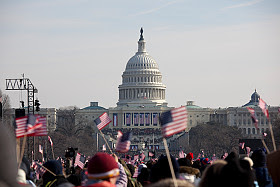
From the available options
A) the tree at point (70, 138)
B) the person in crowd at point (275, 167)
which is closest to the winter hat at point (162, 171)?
the person in crowd at point (275, 167)

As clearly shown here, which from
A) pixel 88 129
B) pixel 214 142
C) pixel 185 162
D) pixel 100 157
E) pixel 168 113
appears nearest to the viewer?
pixel 100 157

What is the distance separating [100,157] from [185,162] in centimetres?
722

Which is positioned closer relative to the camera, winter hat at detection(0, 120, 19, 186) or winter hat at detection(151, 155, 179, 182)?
winter hat at detection(0, 120, 19, 186)

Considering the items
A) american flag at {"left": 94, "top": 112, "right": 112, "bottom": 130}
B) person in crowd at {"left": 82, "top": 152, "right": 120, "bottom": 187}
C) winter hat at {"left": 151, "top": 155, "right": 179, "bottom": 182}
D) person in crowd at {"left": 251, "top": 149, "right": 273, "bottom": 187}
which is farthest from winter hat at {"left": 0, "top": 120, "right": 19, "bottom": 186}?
american flag at {"left": 94, "top": 112, "right": 112, "bottom": 130}

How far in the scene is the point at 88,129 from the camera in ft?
649

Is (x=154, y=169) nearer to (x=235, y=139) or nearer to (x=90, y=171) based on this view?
(x=90, y=171)

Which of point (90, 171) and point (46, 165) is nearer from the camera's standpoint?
point (90, 171)

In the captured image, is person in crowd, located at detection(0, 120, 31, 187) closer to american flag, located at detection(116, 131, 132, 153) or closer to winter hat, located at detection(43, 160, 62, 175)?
winter hat, located at detection(43, 160, 62, 175)

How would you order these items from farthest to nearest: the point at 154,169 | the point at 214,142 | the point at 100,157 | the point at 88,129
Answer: the point at 88,129
the point at 214,142
the point at 154,169
the point at 100,157

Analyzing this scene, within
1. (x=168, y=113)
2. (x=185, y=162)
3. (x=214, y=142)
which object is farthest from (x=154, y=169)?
(x=214, y=142)

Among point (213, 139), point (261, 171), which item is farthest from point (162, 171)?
point (213, 139)

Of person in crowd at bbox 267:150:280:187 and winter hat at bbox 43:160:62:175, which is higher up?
person in crowd at bbox 267:150:280:187

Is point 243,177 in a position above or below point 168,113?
below

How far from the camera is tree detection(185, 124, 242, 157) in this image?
479 ft
